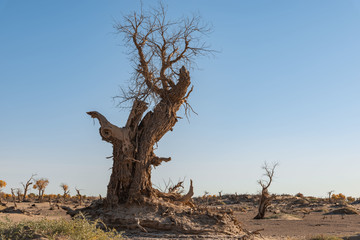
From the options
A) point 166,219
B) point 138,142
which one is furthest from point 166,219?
point 138,142

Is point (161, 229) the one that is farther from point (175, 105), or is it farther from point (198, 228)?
point (175, 105)

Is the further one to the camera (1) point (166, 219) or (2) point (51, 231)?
(1) point (166, 219)

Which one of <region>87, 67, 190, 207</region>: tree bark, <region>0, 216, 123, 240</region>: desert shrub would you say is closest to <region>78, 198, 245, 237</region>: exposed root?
<region>87, 67, 190, 207</region>: tree bark

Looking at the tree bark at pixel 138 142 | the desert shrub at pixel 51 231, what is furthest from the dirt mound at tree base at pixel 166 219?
the desert shrub at pixel 51 231

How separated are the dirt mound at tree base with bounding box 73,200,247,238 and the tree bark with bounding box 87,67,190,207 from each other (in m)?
0.41

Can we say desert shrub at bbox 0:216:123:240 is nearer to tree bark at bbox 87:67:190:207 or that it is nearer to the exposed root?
the exposed root

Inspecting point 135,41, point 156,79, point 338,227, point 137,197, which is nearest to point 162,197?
point 137,197

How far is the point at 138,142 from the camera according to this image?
13906 millimetres

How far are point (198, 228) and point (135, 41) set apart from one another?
7.02 meters

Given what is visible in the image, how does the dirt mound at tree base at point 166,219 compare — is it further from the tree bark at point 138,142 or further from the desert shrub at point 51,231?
the desert shrub at point 51,231

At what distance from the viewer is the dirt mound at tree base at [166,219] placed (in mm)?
12109

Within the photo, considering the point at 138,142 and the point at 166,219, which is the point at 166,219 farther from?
the point at 138,142

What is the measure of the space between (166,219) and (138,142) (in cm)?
300

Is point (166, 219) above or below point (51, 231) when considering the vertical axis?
above
